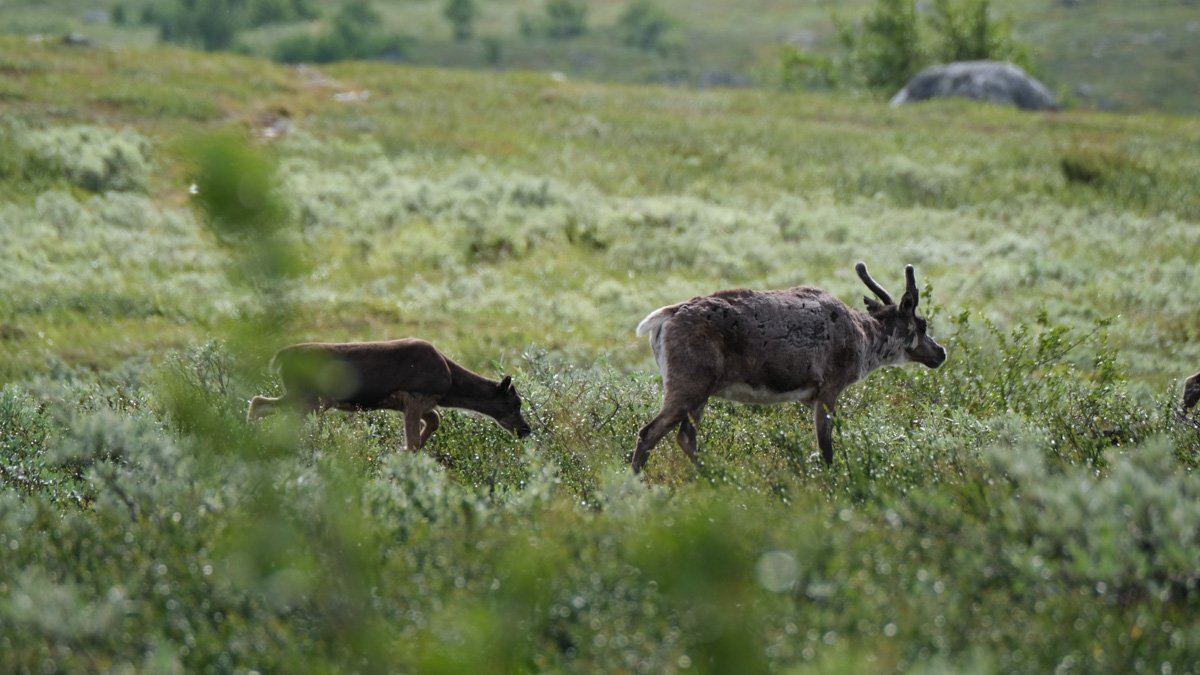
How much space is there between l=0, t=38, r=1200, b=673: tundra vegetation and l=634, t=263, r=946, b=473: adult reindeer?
0.30 m

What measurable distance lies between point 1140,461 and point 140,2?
5718 inches

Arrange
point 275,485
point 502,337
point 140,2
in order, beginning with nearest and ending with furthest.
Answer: point 275,485, point 502,337, point 140,2

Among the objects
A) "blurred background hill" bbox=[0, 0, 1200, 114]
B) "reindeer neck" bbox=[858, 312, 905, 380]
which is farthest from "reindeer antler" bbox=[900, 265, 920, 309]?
"blurred background hill" bbox=[0, 0, 1200, 114]

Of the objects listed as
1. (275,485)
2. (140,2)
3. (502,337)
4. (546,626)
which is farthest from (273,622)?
(140,2)

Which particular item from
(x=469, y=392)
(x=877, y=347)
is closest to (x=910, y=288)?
(x=877, y=347)

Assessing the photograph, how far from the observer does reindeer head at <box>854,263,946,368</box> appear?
31.2 ft

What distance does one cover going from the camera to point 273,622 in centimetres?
420

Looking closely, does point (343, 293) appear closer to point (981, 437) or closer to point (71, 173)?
point (71, 173)

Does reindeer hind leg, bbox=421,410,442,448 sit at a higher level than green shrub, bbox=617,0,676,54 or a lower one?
higher

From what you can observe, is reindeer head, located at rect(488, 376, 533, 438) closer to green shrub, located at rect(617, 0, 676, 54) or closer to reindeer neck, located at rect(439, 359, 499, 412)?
reindeer neck, located at rect(439, 359, 499, 412)

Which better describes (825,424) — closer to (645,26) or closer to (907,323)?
(907,323)

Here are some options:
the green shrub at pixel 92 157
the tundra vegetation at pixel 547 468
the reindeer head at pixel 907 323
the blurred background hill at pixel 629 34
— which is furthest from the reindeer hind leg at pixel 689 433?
the blurred background hill at pixel 629 34

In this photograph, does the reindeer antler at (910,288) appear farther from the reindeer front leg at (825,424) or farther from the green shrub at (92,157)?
the green shrub at (92,157)

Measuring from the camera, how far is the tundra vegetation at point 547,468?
3.96m
